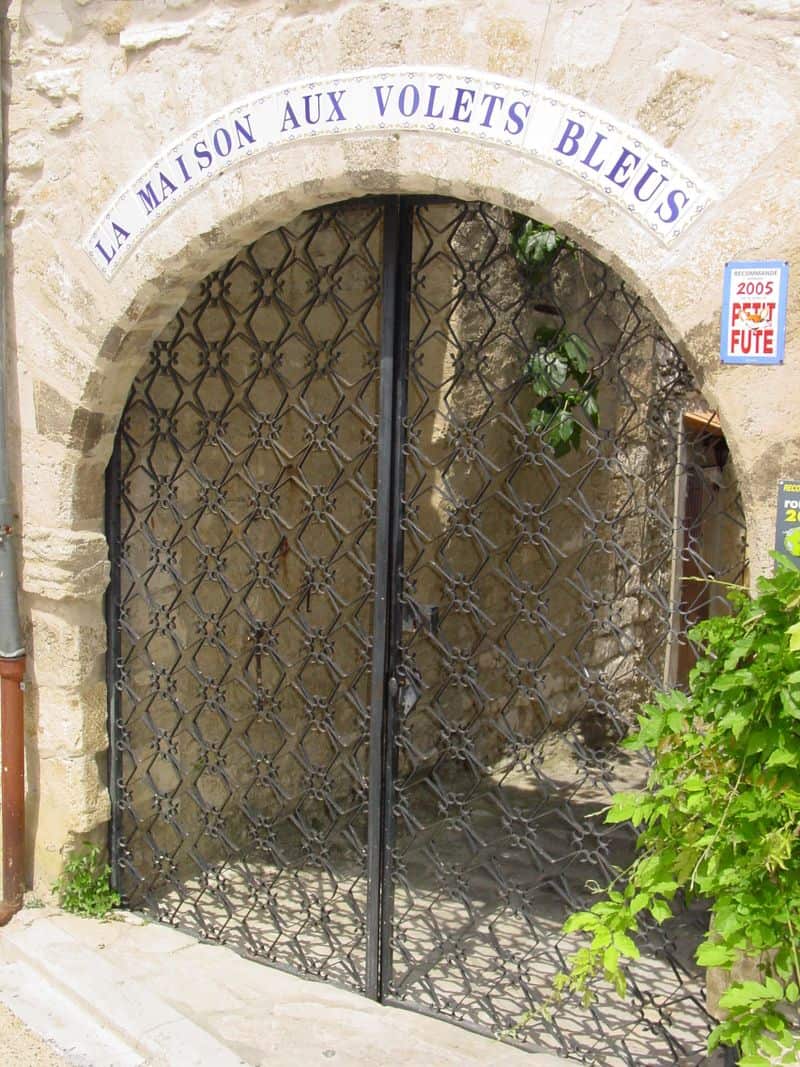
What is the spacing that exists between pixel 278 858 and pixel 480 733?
2.05 m

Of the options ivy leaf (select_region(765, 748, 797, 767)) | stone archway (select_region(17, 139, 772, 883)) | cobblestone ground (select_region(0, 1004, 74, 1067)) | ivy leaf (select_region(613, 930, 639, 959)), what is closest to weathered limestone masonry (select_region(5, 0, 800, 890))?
stone archway (select_region(17, 139, 772, 883))

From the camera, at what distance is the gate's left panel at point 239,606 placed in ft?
12.3

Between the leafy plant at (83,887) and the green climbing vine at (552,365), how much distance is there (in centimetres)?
210

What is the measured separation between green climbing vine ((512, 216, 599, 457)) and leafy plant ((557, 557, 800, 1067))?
1.14m

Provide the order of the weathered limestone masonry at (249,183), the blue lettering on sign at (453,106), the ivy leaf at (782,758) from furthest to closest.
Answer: the blue lettering on sign at (453,106)
the weathered limestone masonry at (249,183)
the ivy leaf at (782,758)

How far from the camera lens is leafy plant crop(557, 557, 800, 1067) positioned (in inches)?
86.7

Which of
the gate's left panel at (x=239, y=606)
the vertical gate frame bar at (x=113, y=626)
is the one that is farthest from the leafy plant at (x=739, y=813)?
the vertical gate frame bar at (x=113, y=626)

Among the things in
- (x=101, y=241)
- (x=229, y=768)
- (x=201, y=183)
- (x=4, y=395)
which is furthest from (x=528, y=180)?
(x=229, y=768)

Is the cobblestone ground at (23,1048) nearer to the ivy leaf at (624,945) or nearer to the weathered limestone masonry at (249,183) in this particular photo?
the weathered limestone masonry at (249,183)

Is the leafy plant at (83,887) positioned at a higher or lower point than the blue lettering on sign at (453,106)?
lower

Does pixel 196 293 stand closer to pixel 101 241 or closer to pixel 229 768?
pixel 101 241

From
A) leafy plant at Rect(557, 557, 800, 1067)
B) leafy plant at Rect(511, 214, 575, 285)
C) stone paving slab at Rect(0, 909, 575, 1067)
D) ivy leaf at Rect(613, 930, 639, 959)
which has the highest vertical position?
leafy plant at Rect(511, 214, 575, 285)

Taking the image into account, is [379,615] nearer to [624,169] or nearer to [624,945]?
[624,945]

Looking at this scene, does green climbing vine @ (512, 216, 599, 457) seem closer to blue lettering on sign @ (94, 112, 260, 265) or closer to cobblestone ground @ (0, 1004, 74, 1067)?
blue lettering on sign @ (94, 112, 260, 265)
